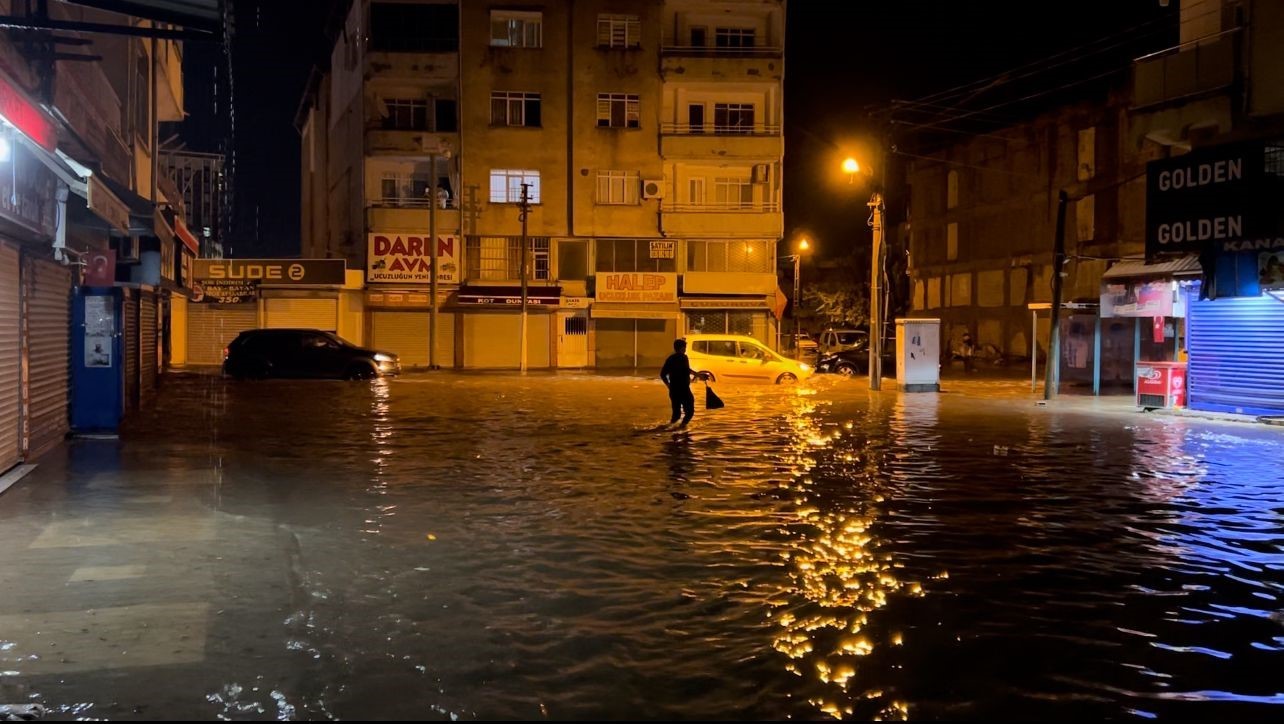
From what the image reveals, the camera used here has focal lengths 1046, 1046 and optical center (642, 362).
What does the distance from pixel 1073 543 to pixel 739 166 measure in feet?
131

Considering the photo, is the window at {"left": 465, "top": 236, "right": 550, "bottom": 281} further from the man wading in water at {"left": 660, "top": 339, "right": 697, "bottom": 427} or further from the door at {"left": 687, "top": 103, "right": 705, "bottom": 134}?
the man wading in water at {"left": 660, "top": 339, "right": 697, "bottom": 427}

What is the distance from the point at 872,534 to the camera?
358 inches

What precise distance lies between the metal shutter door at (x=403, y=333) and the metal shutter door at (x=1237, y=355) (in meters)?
31.6

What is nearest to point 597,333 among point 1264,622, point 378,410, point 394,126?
point 394,126

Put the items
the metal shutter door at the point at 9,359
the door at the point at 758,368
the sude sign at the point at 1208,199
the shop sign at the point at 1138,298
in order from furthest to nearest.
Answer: the door at the point at 758,368, the shop sign at the point at 1138,298, the sude sign at the point at 1208,199, the metal shutter door at the point at 9,359

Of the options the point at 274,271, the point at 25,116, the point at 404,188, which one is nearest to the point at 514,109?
the point at 404,188

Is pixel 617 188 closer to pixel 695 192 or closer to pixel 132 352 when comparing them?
pixel 695 192

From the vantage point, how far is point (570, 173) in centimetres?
4634

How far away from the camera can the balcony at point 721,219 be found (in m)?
46.5

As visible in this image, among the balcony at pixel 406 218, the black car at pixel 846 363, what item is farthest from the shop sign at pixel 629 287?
the black car at pixel 846 363

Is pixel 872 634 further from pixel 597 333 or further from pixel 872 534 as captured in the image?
pixel 597 333

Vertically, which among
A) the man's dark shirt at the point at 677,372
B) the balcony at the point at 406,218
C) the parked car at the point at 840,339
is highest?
the balcony at the point at 406,218

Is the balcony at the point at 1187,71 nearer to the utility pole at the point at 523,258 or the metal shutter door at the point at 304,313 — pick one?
the utility pole at the point at 523,258

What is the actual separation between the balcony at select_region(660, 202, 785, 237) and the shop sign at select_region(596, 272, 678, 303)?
2.29 m
